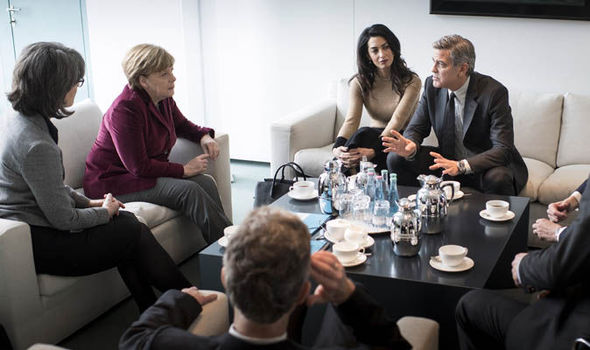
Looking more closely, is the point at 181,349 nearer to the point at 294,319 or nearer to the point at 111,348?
the point at 294,319

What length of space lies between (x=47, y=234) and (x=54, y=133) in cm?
38

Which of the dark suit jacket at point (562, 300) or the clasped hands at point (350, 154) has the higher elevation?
the dark suit jacket at point (562, 300)

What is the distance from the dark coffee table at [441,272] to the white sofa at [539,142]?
2.12 feet

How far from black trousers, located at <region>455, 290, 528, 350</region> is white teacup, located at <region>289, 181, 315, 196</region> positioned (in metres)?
1.16

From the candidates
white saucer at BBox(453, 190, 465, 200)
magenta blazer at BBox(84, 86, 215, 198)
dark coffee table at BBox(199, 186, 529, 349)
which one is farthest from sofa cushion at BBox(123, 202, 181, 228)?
white saucer at BBox(453, 190, 465, 200)

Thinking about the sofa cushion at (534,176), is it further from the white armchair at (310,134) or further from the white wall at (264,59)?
the white wall at (264,59)

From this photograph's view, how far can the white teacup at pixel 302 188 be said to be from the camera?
3.31 m

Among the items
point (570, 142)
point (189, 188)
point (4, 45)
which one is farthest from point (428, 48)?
point (4, 45)

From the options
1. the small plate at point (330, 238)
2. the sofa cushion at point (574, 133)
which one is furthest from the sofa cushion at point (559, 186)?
the small plate at point (330, 238)

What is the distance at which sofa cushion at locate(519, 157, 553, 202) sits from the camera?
12.3 feet

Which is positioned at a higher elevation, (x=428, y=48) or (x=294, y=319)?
(x=428, y=48)

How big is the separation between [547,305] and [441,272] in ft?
1.57

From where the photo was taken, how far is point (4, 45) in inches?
211

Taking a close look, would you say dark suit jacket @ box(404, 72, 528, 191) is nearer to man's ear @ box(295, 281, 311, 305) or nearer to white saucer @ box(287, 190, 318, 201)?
white saucer @ box(287, 190, 318, 201)
